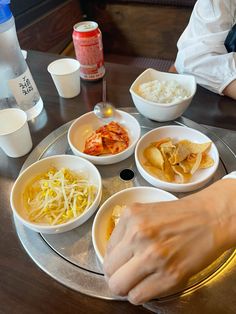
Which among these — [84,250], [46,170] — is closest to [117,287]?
[84,250]

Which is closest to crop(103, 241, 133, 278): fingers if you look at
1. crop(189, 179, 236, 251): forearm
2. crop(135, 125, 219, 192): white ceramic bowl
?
crop(189, 179, 236, 251): forearm

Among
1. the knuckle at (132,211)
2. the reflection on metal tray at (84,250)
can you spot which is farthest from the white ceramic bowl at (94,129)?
the knuckle at (132,211)

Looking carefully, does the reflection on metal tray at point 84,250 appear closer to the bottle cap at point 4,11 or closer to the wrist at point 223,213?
the wrist at point 223,213

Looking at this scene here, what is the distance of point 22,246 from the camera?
59 centimetres

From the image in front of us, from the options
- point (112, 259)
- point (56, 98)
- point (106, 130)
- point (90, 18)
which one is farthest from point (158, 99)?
point (90, 18)

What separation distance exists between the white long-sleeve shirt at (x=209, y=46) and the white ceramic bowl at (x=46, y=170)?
1.66ft

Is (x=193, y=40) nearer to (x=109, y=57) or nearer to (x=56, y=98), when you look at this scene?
(x=56, y=98)

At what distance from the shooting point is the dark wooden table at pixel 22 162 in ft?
1.65

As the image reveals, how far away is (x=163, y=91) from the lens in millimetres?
819

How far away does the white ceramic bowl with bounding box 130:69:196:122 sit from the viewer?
775 mm

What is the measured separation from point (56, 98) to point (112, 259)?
0.68m

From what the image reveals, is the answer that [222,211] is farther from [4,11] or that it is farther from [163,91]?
[4,11]

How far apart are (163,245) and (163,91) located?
519mm

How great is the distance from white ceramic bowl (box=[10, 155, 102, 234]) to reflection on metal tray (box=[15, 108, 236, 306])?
1.1 inches
